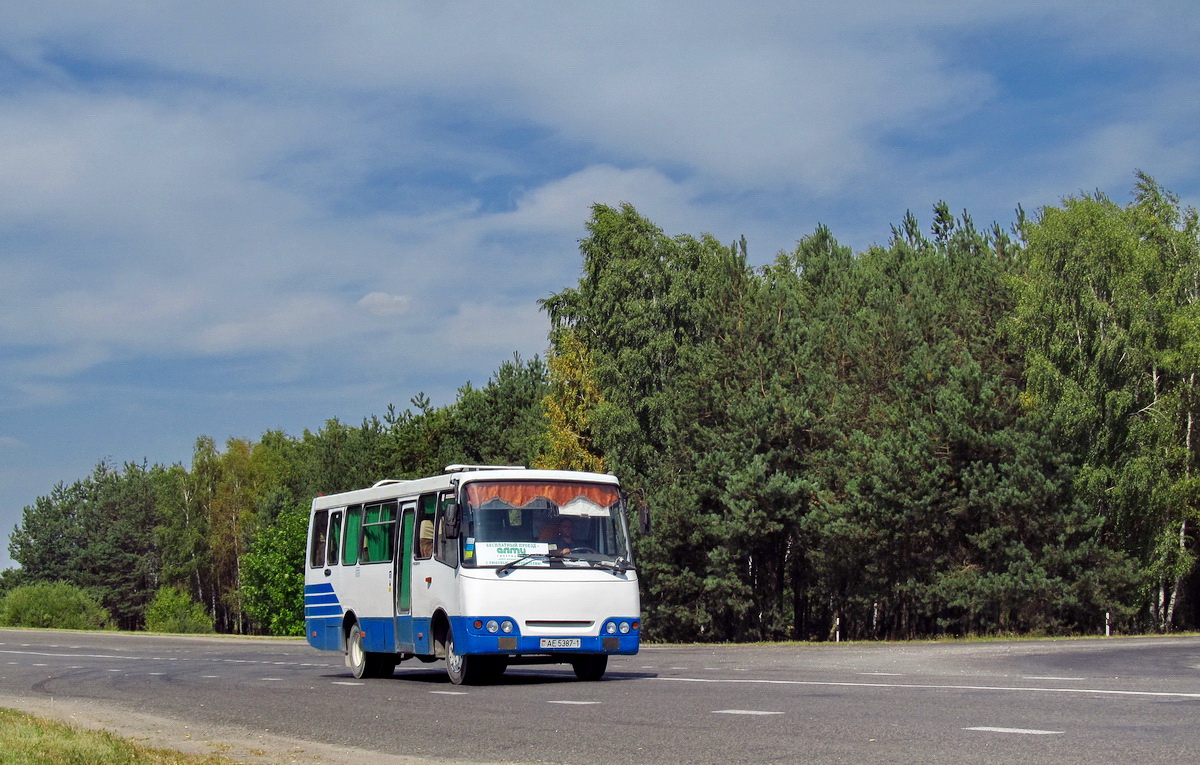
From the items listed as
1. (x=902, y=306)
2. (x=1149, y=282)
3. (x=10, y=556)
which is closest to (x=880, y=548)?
(x=902, y=306)

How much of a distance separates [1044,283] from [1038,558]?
916 centimetres

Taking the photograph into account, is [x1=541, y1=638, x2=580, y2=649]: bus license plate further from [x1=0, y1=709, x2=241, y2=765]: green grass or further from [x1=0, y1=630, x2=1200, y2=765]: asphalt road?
[x1=0, y1=709, x2=241, y2=765]: green grass

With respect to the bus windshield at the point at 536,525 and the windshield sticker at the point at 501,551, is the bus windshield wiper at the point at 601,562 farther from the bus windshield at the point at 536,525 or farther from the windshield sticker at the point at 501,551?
the windshield sticker at the point at 501,551

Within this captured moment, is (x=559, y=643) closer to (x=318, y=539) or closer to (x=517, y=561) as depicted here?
(x=517, y=561)

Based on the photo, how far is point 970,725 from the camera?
34.8 ft

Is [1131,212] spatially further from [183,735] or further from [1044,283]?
[183,735]

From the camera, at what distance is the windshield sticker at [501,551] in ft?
61.9

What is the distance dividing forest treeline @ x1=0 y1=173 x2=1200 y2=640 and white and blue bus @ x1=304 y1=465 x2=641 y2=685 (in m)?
28.2

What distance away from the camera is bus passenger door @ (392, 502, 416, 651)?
813 inches

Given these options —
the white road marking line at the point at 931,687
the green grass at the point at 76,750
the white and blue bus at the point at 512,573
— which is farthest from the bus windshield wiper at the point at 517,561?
the green grass at the point at 76,750

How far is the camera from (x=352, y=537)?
2341cm

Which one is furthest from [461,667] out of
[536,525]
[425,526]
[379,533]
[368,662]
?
[368,662]

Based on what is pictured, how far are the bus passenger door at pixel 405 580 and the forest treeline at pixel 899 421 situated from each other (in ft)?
92.4

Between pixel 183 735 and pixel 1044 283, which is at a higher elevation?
pixel 1044 283
